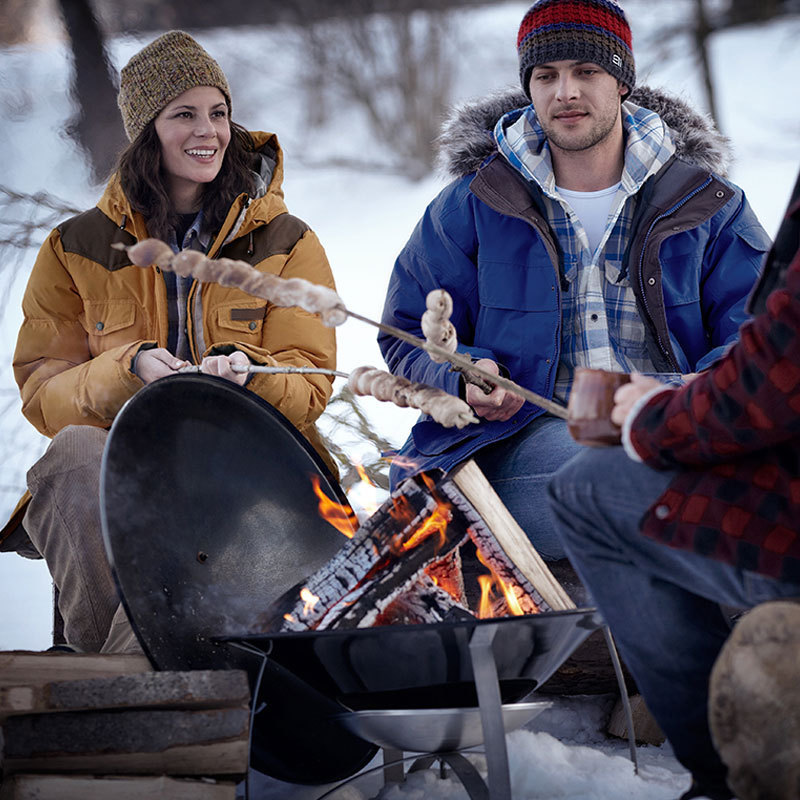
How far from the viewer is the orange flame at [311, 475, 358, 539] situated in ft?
7.29

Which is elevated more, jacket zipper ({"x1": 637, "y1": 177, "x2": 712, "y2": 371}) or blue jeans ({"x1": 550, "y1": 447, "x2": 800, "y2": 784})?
jacket zipper ({"x1": 637, "y1": 177, "x2": 712, "y2": 371})

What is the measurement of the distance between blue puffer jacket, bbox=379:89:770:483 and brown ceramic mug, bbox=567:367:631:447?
1.01m

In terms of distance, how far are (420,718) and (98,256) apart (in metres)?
1.71

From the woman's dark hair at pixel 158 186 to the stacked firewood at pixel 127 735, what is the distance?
1.46 m

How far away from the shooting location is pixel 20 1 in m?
3.73

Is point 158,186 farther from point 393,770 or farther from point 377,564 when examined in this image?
point 393,770

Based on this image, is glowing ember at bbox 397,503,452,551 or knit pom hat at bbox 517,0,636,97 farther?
knit pom hat at bbox 517,0,636,97

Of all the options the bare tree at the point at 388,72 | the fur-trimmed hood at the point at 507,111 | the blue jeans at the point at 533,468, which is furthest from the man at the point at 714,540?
the bare tree at the point at 388,72

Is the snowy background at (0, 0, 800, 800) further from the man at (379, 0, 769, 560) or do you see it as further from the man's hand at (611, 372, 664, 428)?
the man's hand at (611, 372, 664, 428)

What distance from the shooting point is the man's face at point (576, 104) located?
262 cm

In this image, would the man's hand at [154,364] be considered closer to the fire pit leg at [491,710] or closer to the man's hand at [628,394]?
the fire pit leg at [491,710]

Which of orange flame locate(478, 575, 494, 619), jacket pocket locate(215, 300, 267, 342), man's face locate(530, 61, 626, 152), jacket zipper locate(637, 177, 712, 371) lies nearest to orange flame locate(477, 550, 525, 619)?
orange flame locate(478, 575, 494, 619)

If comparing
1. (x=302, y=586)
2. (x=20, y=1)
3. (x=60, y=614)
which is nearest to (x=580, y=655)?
(x=302, y=586)

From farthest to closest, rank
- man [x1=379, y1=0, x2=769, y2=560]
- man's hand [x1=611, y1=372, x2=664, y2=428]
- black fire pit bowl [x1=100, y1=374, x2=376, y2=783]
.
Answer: man [x1=379, y1=0, x2=769, y2=560] < black fire pit bowl [x1=100, y1=374, x2=376, y2=783] < man's hand [x1=611, y1=372, x2=664, y2=428]
